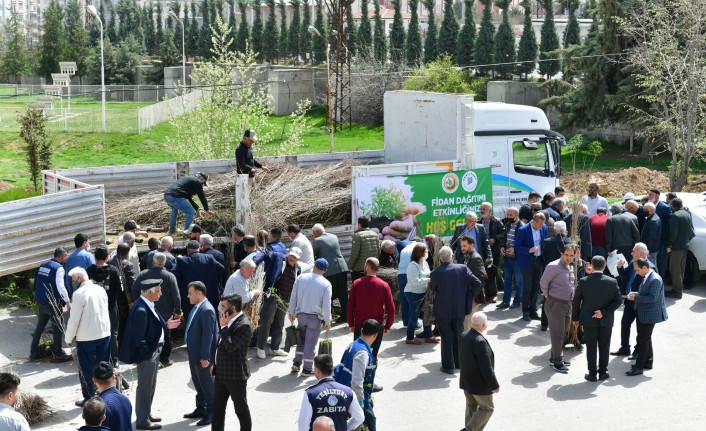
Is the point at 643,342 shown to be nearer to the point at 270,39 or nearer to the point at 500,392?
the point at 500,392

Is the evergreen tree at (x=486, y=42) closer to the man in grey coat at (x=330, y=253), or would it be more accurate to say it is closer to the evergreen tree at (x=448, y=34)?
the evergreen tree at (x=448, y=34)

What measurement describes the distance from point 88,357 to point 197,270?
2.45m

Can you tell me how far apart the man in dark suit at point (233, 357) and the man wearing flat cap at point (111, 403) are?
5.49 feet

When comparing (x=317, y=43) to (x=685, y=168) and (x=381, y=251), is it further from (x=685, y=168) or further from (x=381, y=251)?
(x=381, y=251)

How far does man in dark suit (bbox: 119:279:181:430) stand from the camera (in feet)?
32.1

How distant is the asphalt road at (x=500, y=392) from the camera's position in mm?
10406

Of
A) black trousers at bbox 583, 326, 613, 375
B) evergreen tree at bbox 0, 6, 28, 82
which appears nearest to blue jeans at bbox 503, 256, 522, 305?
black trousers at bbox 583, 326, 613, 375

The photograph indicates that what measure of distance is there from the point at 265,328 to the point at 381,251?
107 inches

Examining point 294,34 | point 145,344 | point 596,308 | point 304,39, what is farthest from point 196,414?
point 294,34

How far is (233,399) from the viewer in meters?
9.44

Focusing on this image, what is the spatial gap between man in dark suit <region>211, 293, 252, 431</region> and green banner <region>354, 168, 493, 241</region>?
20.8 feet

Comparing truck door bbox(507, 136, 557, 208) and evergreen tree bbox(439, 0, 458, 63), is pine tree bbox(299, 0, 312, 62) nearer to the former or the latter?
evergreen tree bbox(439, 0, 458, 63)

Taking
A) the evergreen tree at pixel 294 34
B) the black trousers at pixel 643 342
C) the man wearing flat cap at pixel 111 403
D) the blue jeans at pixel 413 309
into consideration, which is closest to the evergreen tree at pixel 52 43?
the evergreen tree at pixel 294 34

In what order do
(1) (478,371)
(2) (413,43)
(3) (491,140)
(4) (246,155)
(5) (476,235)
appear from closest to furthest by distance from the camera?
(1) (478,371)
(5) (476,235)
(4) (246,155)
(3) (491,140)
(2) (413,43)
